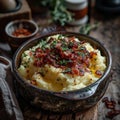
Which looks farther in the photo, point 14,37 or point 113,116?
point 14,37

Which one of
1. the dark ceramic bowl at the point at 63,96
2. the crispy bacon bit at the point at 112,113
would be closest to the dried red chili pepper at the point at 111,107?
the crispy bacon bit at the point at 112,113

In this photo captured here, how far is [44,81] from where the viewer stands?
6.22ft

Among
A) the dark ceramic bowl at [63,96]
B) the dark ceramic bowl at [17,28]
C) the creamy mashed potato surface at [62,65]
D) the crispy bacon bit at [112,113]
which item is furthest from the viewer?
the dark ceramic bowl at [17,28]

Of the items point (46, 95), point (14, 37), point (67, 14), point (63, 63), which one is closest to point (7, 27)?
point (14, 37)

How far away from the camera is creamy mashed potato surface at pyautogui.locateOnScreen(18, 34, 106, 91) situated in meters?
1.86

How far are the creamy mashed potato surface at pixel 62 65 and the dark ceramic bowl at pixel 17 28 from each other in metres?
0.30

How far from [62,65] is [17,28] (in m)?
0.81

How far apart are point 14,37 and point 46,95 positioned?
2.52 feet

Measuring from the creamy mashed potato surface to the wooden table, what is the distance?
0.20 meters

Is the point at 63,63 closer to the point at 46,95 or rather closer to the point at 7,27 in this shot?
the point at 46,95

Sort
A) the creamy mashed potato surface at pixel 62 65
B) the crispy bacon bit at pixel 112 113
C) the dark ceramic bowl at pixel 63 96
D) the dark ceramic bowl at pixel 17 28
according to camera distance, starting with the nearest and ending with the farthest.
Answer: the dark ceramic bowl at pixel 63 96, the creamy mashed potato surface at pixel 62 65, the crispy bacon bit at pixel 112 113, the dark ceramic bowl at pixel 17 28

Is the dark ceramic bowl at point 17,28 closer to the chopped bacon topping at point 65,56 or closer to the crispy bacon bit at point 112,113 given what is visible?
the chopped bacon topping at point 65,56

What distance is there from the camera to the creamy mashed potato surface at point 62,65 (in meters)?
1.86

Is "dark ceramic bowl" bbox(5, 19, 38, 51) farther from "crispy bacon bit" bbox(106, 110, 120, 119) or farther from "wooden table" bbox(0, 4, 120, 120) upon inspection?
"crispy bacon bit" bbox(106, 110, 120, 119)
